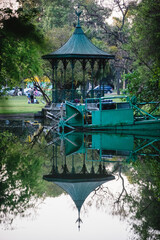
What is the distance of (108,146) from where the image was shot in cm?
1647

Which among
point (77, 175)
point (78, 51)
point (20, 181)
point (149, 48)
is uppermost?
point (149, 48)

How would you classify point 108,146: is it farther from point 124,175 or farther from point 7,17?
point 7,17

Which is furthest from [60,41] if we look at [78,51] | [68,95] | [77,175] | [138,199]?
[138,199]

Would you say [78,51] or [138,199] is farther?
[78,51]

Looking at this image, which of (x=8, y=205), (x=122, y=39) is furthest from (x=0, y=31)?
(x=122, y=39)

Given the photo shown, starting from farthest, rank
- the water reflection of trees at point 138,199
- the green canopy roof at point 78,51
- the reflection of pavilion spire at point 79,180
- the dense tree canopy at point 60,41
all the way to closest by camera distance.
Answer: the green canopy roof at point 78,51
the reflection of pavilion spire at point 79,180
the water reflection of trees at point 138,199
the dense tree canopy at point 60,41

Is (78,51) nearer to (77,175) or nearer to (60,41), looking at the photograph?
(60,41)

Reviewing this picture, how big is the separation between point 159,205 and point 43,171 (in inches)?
182

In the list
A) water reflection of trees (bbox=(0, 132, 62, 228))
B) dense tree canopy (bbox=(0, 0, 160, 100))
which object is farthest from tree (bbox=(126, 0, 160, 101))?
water reflection of trees (bbox=(0, 132, 62, 228))

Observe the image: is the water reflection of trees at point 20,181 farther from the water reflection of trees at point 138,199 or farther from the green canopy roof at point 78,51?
the green canopy roof at point 78,51

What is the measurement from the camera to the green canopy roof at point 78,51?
27.2 metres

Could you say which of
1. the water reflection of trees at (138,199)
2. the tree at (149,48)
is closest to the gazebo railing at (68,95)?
the tree at (149,48)

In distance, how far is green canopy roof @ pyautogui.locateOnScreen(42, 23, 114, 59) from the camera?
27.2m

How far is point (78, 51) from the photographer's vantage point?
2748cm
